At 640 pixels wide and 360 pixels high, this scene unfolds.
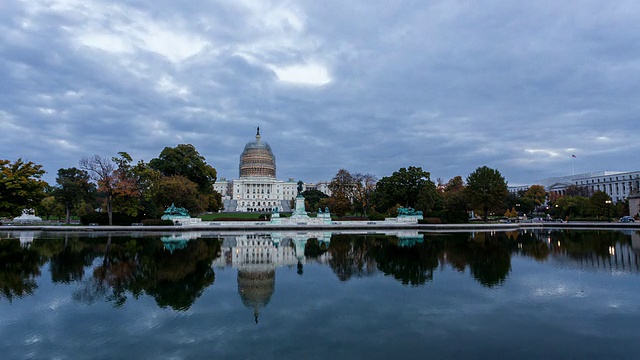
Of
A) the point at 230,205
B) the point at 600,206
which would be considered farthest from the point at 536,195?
the point at 230,205

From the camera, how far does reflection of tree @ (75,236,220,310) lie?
10.7 meters

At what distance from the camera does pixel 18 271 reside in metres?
14.8

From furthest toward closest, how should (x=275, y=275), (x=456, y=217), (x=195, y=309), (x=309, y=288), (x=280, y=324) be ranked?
(x=456, y=217) → (x=275, y=275) → (x=309, y=288) → (x=195, y=309) → (x=280, y=324)

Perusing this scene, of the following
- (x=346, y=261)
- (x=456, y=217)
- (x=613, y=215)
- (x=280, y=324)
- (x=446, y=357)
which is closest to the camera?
(x=446, y=357)

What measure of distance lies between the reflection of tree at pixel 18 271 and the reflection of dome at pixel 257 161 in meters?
115

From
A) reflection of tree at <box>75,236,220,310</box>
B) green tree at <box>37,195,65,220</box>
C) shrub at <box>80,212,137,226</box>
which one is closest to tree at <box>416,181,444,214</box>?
shrub at <box>80,212,137,226</box>

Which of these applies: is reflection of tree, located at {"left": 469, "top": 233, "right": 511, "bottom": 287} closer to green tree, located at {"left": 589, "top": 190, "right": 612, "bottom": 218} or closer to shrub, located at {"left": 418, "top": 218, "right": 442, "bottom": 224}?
shrub, located at {"left": 418, "top": 218, "right": 442, "bottom": 224}

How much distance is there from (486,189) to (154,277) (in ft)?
150

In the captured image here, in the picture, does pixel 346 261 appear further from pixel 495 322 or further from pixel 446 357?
pixel 446 357

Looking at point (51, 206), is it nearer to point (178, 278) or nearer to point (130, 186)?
point (130, 186)

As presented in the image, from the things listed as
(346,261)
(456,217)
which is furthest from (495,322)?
(456,217)

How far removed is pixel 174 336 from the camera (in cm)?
771

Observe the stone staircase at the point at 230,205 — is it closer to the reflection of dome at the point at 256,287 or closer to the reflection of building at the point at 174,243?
the reflection of building at the point at 174,243

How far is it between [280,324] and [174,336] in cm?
218
